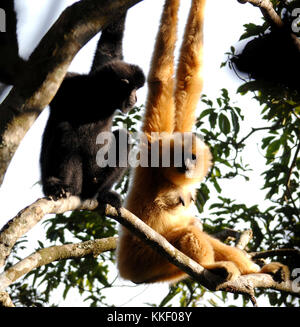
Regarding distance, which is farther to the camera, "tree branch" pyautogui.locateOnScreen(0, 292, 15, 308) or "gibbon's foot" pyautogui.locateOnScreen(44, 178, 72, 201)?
"gibbon's foot" pyautogui.locateOnScreen(44, 178, 72, 201)

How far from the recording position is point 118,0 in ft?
8.13

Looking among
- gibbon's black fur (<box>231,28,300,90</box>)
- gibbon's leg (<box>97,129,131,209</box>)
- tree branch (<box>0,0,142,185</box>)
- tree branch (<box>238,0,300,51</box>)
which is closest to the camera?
tree branch (<box>0,0,142,185</box>)

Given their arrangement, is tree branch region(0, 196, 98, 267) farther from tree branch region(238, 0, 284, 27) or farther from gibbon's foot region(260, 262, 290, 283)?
gibbon's foot region(260, 262, 290, 283)

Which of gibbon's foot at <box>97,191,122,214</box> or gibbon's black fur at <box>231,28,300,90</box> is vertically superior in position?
gibbon's black fur at <box>231,28,300,90</box>

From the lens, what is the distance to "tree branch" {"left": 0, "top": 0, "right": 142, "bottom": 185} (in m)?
2.12

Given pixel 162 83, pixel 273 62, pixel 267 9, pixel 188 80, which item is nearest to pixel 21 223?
pixel 273 62

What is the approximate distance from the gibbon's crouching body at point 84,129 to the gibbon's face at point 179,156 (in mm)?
516

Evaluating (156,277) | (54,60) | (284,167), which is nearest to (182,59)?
(284,167)

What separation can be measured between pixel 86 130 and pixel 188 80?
1.55m

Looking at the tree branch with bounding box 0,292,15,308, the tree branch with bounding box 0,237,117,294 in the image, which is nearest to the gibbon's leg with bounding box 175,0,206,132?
the tree branch with bounding box 0,237,117,294

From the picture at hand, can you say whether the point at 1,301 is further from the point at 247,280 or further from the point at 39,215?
the point at 247,280

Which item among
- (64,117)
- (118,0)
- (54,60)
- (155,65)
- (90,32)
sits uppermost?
(155,65)

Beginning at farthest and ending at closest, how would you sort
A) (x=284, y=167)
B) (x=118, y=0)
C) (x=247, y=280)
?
(x=284, y=167) → (x=247, y=280) → (x=118, y=0)

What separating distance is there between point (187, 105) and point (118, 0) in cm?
351
